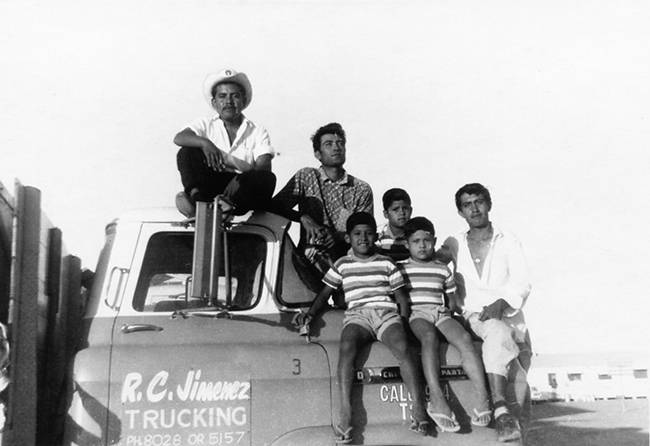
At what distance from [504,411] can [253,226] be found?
1735 mm

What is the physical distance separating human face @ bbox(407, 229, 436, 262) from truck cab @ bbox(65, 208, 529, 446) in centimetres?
64

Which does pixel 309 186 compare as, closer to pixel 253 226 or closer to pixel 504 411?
pixel 253 226

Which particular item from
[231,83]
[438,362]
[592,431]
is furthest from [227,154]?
[592,431]

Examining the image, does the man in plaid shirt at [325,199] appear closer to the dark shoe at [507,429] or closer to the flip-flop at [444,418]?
the flip-flop at [444,418]

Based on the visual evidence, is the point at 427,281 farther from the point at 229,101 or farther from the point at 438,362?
the point at 229,101

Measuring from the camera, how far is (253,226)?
13.0ft

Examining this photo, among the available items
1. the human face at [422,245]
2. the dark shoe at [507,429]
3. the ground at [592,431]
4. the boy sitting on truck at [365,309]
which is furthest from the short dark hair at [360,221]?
the ground at [592,431]

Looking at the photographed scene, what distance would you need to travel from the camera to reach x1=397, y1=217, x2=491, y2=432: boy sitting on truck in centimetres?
346

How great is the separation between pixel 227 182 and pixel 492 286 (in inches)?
69.2

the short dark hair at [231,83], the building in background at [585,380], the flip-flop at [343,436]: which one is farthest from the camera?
the building in background at [585,380]

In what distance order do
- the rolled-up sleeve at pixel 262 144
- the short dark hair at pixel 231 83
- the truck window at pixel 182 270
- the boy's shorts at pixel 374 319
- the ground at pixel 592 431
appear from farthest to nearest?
the ground at pixel 592 431 → the short dark hair at pixel 231 83 → the rolled-up sleeve at pixel 262 144 → the truck window at pixel 182 270 → the boy's shorts at pixel 374 319

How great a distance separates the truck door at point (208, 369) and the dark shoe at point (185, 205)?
0.24 m

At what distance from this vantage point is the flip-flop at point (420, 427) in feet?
11.0

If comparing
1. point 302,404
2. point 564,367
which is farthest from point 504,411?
point 564,367
